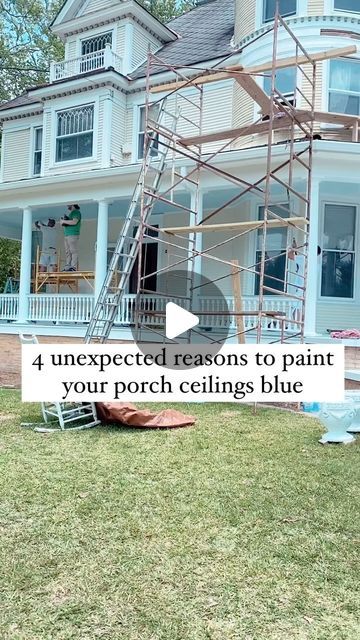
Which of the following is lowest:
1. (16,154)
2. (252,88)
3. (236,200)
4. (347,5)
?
(236,200)

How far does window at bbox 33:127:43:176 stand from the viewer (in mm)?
16391

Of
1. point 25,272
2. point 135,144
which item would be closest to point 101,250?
point 25,272

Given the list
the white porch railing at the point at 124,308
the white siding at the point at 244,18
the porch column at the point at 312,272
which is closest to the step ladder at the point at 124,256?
the white porch railing at the point at 124,308

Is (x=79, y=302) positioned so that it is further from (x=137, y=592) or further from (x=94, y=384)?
(x=137, y=592)

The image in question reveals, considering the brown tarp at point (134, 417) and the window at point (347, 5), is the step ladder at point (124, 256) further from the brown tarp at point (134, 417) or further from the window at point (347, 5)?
the window at point (347, 5)

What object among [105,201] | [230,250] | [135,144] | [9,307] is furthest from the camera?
[135,144]

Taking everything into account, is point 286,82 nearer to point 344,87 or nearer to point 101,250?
point 344,87

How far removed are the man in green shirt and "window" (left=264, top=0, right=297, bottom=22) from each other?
20.1 ft

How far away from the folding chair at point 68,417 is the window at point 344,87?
8.40m

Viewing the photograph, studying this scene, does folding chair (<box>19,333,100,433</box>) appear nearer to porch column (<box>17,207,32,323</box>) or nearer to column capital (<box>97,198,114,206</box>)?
column capital (<box>97,198,114,206</box>)

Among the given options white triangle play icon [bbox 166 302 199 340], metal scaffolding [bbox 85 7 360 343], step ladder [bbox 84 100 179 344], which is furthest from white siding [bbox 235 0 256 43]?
white triangle play icon [bbox 166 302 199 340]

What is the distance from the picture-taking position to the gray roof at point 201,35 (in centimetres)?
1412

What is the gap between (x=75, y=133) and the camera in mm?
15031

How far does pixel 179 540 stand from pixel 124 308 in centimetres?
815
